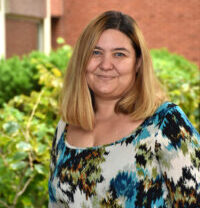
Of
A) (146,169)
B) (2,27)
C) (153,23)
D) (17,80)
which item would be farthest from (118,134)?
(153,23)

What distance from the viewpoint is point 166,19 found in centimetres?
1589

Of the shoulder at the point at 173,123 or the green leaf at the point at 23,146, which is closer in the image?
the shoulder at the point at 173,123

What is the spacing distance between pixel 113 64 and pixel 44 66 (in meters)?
4.24

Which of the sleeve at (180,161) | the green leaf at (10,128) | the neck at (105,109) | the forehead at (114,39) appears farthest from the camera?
the green leaf at (10,128)

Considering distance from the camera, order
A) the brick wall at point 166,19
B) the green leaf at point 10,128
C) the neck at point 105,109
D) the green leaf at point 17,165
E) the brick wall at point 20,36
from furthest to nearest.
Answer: the brick wall at point 166,19 → the brick wall at point 20,36 → the green leaf at point 10,128 → the green leaf at point 17,165 → the neck at point 105,109

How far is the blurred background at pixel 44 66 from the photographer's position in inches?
111

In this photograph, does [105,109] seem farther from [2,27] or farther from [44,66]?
[2,27]

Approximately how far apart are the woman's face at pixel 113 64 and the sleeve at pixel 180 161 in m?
0.35

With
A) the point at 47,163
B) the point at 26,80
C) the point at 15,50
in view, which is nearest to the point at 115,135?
the point at 47,163

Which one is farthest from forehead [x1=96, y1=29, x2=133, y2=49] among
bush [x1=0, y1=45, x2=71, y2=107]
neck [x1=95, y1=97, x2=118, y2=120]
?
bush [x1=0, y1=45, x2=71, y2=107]

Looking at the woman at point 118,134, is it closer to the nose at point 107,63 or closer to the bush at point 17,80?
the nose at point 107,63

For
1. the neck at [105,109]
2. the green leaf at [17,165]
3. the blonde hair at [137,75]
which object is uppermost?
the blonde hair at [137,75]

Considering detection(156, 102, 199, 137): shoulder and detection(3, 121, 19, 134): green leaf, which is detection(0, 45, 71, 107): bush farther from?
detection(156, 102, 199, 137): shoulder

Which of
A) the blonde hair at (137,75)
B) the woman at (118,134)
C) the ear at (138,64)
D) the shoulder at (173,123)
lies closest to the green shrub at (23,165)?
the woman at (118,134)
